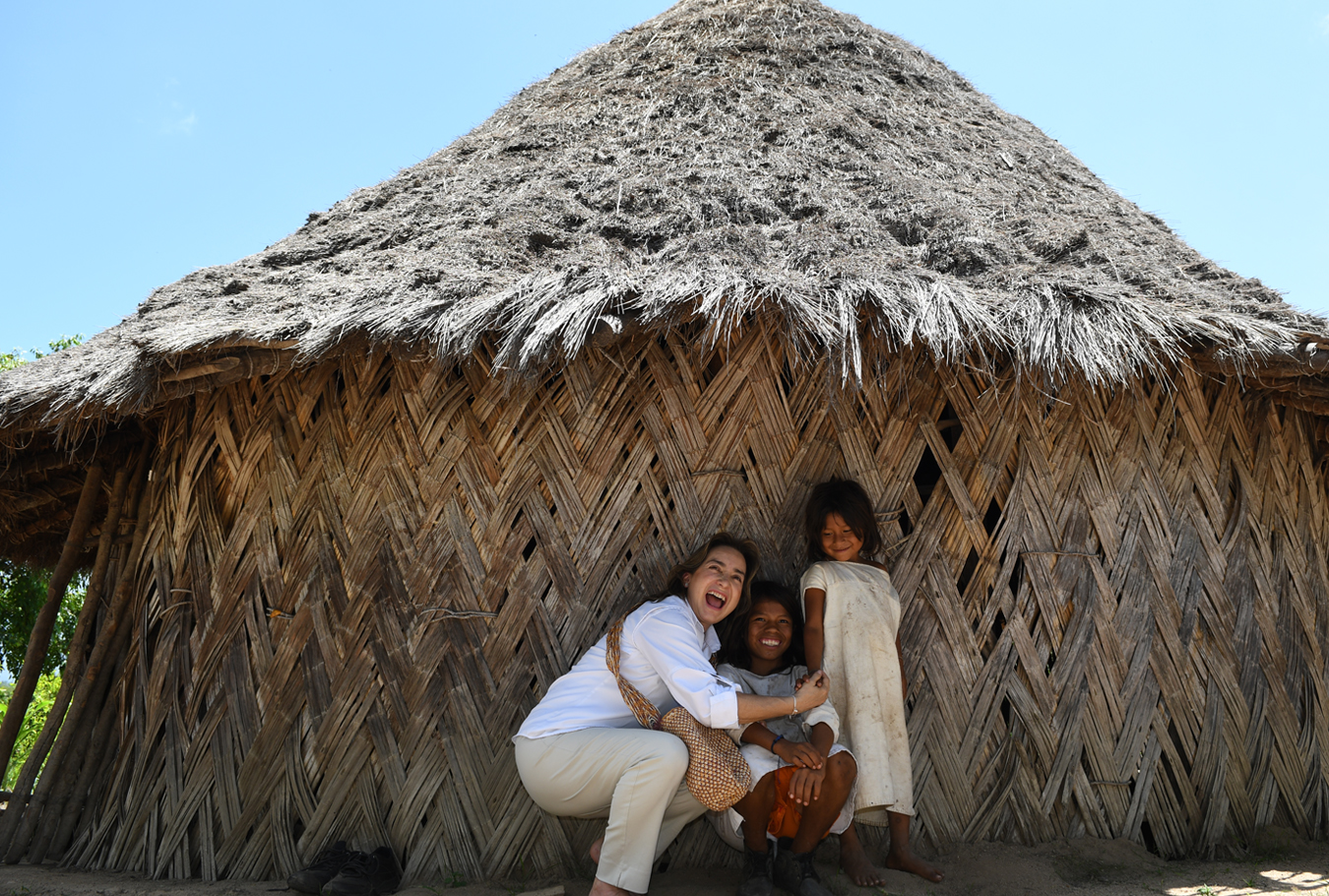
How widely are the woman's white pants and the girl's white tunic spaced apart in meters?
0.64

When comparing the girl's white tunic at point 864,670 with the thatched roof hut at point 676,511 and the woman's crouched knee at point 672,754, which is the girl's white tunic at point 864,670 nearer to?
the thatched roof hut at point 676,511

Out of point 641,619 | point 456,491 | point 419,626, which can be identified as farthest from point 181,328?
point 641,619

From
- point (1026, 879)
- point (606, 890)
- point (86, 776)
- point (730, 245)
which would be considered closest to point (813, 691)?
point (606, 890)

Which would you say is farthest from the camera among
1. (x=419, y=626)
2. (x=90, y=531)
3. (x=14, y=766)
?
(x=14, y=766)

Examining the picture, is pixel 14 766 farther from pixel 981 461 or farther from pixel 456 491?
pixel 981 461

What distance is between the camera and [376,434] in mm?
3529

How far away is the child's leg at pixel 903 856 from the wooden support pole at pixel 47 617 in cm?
399

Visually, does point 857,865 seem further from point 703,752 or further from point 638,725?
point 638,725

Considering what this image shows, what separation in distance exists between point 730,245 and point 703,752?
1984 mm

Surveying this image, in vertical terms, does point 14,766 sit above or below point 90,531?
below

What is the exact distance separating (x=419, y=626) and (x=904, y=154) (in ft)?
10.9

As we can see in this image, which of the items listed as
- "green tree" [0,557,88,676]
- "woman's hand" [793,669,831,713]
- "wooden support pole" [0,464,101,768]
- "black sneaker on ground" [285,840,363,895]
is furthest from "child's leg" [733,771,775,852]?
"green tree" [0,557,88,676]

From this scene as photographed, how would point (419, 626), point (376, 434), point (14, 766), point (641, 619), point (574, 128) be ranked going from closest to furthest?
point (641, 619) < point (419, 626) < point (376, 434) < point (574, 128) < point (14, 766)

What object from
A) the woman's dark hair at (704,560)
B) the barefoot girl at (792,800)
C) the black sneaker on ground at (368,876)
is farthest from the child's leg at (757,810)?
the black sneaker on ground at (368,876)
